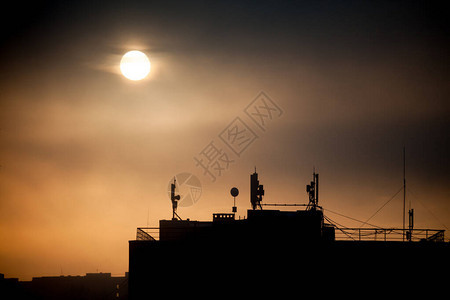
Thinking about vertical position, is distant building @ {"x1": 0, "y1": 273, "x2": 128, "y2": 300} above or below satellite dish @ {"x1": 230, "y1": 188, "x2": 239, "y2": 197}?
below

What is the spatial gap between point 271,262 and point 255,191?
754 centimetres

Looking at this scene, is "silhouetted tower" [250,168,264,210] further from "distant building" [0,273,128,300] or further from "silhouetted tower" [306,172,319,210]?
"distant building" [0,273,128,300]

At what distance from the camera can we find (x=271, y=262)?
4203 cm

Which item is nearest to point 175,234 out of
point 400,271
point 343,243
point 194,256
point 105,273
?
point 194,256

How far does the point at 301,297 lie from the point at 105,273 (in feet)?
287

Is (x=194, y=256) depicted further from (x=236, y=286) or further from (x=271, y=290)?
(x=271, y=290)

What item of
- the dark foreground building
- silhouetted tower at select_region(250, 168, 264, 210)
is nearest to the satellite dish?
silhouetted tower at select_region(250, 168, 264, 210)

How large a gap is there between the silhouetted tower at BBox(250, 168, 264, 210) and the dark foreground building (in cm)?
336

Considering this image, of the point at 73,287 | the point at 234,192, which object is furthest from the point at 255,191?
the point at 73,287

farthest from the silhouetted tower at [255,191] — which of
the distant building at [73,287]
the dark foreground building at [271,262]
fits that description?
the distant building at [73,287]

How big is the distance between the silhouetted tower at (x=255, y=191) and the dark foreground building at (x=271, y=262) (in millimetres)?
3357

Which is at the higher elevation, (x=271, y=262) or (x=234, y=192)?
(x=234, y=192)

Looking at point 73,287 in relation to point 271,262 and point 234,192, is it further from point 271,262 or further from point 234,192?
point 271,262

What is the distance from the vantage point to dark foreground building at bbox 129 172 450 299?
41.6m
